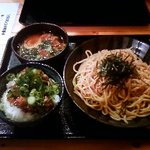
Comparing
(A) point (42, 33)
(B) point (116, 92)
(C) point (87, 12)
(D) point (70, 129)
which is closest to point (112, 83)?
(B) point (116, 92)

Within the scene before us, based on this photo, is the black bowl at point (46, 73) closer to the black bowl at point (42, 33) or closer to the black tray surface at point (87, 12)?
the black bowl at point (42, 33)

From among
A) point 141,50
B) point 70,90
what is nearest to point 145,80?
point 141,50

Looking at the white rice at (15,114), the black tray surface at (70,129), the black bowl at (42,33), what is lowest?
the black tray surface at (70,129)

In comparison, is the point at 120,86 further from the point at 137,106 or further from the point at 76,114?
the point at 76,114

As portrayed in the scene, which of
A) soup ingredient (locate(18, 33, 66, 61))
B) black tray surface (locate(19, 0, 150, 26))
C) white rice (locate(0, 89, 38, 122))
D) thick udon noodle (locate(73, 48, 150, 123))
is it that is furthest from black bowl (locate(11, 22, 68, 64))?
white rice (locate(0, 89, 38, 122))

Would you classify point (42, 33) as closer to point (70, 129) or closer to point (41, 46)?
point (41, 46)

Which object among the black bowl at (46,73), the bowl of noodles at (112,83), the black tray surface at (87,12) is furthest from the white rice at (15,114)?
the black tray surface at (87,12)

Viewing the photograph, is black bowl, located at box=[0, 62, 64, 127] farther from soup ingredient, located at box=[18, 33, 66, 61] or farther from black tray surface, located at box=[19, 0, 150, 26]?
black tray surface, located at box=[19, 0, 150, 26]

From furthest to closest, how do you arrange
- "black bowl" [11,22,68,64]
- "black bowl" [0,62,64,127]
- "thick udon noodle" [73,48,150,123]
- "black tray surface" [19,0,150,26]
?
"black tray surface" [19,0,150,26], "black bowl" [11,22,68,64], "thick udon noodle" [73,48,150,123], "black bowl" [0,62,64,127]

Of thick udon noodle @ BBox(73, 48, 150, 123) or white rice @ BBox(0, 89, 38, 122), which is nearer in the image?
white rice @ BBox(0, 89, 38, 122)
